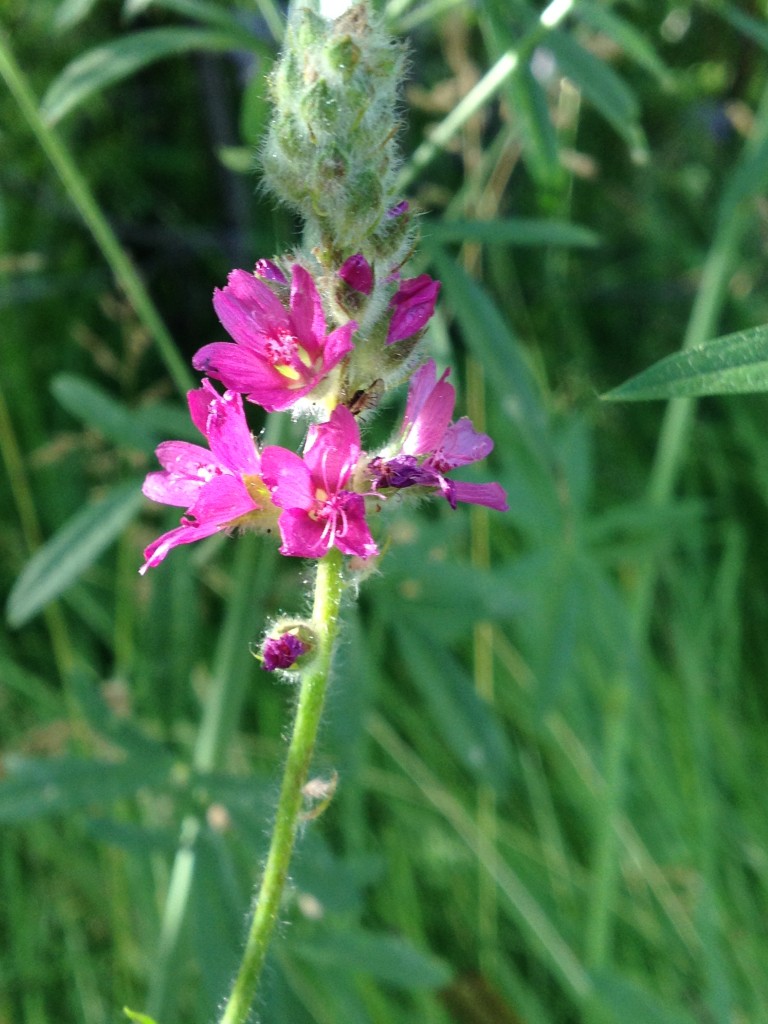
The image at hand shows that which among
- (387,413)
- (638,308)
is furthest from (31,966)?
(638,308)

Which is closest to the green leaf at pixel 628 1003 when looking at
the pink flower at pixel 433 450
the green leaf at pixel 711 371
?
the pink flower at pixel 433 450

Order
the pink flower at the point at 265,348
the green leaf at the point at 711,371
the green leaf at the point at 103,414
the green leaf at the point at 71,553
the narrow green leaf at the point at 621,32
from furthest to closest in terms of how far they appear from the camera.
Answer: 1. the green leaf at the point at 103,414
2. the green leaf at the point at 71,553
3. the narrow green leaf at the point at 621,32
4. the pink flower at the point at 265,348
5. the green leaf at the point at 711,371

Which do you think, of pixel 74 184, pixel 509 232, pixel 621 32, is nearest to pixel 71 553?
pixel 74 184

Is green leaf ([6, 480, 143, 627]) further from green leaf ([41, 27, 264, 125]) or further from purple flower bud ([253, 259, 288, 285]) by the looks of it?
purple flower bud ([253, 259, 288, 285])

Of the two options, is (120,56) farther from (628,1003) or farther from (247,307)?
(628,1003)

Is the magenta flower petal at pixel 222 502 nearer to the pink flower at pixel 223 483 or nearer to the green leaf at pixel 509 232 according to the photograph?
the pink flower at pixel 223 483

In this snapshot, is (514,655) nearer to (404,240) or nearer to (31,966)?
(31,966)

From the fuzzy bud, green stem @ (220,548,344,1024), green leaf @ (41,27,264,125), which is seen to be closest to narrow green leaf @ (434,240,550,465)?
green leaf @ (41,27,264,125)
